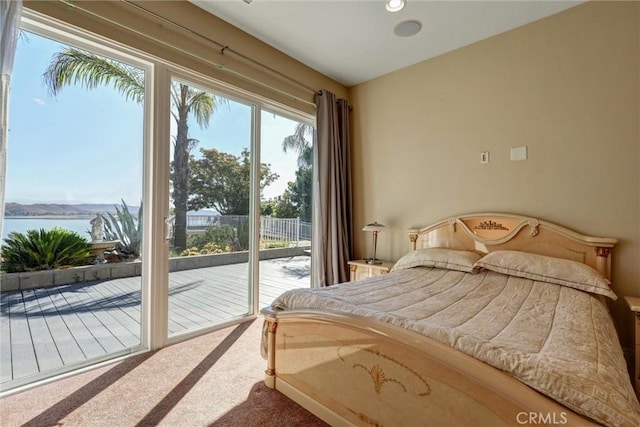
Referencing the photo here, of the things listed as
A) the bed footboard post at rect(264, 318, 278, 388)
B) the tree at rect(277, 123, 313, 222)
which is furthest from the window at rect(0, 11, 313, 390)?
the bed footboard post at rect(264, 318, 278, 388)

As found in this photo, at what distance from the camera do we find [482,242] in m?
2.78

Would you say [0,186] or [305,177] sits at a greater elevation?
[305,177]

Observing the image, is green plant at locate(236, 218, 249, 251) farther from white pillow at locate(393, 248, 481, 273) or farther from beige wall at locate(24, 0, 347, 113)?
white pillow at locate(393, 248, 481, 273)

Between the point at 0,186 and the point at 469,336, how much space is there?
246 cm

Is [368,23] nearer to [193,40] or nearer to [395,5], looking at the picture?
[395,5]

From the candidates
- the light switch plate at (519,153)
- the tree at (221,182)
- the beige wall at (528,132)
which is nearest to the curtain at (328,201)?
the beige wall at (528,132)

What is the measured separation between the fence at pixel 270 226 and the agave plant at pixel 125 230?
0.40m

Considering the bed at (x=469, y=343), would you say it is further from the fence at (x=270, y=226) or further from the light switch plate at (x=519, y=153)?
the fence at (x=270, y=226)

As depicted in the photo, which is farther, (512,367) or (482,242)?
(482,242)

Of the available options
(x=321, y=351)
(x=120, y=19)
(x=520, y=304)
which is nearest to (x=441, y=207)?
(x=520, y=304)

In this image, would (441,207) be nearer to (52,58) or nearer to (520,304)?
(520,304)

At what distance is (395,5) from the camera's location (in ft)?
7.82

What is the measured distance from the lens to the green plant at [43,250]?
1.88 meters

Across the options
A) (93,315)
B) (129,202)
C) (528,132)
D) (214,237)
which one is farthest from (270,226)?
(528,132)
